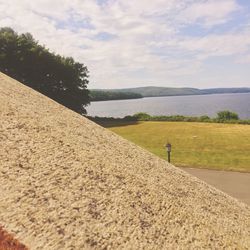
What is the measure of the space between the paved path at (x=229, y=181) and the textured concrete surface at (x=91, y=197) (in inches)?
178

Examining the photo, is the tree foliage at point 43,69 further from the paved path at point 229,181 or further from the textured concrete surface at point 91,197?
the textured concrete surface at point 91,197

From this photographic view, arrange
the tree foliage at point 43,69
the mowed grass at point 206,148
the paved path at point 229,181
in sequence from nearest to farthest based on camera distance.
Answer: the paved path at point 229,181
the mowed grass at point 206,148
the tree foliage at point 43,69

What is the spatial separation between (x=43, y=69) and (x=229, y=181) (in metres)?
50.4

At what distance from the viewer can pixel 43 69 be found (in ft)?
217

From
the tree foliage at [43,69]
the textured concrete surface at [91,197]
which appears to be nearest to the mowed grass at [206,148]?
the textured concrete surface at [91,197]

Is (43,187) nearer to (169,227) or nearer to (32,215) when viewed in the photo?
(32,215)

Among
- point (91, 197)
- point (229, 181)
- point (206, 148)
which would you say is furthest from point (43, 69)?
point (91, 197)

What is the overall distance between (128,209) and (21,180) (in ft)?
9.99

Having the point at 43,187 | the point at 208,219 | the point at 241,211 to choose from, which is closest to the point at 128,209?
the point at 43,187

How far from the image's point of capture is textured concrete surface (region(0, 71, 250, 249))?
8250 millimetres

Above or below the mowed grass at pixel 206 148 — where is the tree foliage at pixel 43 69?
above

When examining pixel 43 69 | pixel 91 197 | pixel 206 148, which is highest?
pixel 43 69

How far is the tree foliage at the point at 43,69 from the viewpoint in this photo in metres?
63.3

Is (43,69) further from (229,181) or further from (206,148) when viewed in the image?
(229,181)
